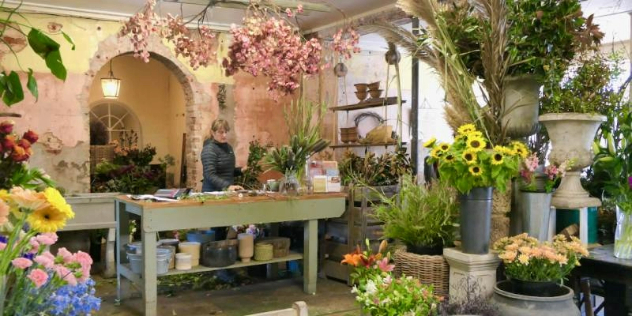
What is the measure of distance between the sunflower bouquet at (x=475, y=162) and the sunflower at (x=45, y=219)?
1959mm

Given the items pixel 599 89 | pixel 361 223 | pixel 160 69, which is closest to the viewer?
pixel 599 89

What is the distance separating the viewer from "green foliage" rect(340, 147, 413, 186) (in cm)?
598

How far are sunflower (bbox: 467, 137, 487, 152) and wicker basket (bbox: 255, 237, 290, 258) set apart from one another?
2.88 metres

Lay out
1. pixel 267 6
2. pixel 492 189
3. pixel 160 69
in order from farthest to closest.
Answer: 1. pixel 160 69
2. pixel 267 6
3. pixel 492 189

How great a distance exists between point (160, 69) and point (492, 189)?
9679 mm

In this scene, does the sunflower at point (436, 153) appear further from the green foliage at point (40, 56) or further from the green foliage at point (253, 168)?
the green foliage at point (253, 168)

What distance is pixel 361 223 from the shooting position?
5551 mm

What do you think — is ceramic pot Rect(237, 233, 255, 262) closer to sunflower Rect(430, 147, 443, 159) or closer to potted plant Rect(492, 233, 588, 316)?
sunflower Rect(430, 147, 443, 159)


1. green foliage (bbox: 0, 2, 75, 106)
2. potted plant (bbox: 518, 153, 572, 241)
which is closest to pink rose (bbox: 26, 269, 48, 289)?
green foliage (bbox: 0, 2, 75, 106)

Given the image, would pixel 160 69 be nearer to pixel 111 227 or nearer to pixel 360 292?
pixel 111 227

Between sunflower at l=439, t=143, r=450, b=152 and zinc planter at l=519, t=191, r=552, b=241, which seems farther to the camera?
zinc planter at l=519, t=191, r=552, b=241

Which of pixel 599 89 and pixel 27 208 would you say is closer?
pixel 27 208

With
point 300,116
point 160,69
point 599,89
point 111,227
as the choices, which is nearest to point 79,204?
point 111,227

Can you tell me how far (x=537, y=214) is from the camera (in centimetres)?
301
